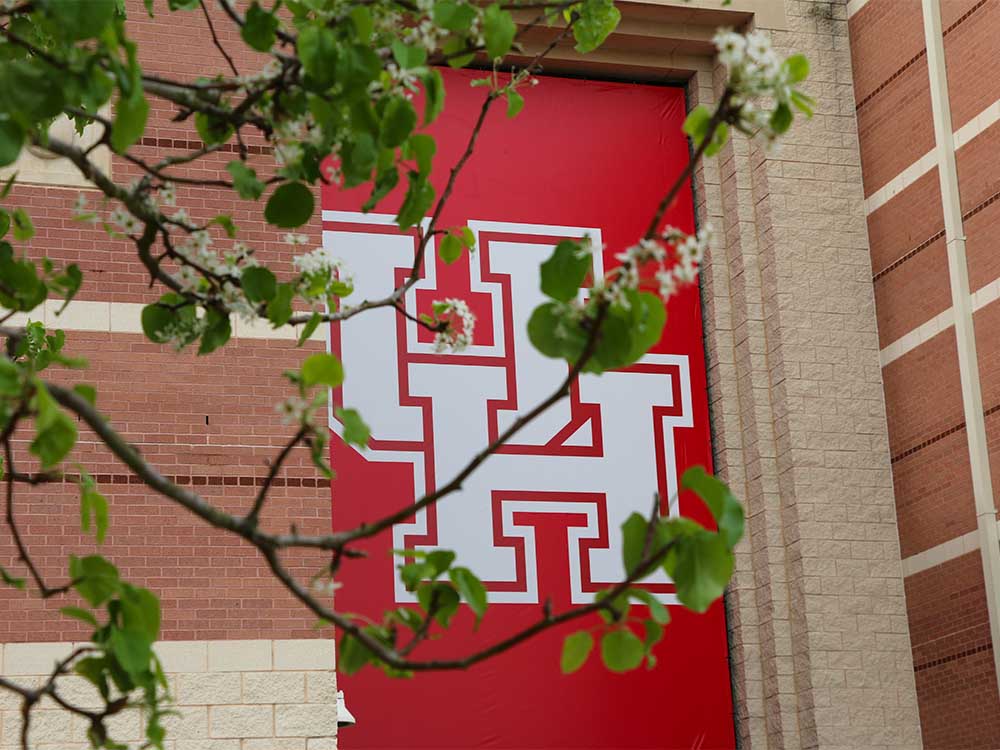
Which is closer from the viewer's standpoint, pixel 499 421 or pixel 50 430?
pixel 50 430

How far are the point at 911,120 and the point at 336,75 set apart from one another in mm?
9024

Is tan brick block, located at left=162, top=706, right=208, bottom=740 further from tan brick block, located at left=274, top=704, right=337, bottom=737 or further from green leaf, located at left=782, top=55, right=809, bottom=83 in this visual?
green leaf, located at left=782, top=55, right=809, bottom=83

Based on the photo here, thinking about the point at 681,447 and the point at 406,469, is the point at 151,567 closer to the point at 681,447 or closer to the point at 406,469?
the point at 406,469

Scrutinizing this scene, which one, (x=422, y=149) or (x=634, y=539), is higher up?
(x=422, y=149)

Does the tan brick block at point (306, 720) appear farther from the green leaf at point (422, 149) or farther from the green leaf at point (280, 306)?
the green leaf at point (422, 149)

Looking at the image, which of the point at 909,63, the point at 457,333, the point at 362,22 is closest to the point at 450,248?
the point at 457,333

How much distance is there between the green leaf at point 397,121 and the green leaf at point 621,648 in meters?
1.23

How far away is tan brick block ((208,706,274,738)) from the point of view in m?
9.40

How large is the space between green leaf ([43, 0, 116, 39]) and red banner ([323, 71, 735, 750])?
7668mm

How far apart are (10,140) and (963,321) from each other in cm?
897

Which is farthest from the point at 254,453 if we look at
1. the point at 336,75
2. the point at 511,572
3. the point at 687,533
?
the point at 687,533

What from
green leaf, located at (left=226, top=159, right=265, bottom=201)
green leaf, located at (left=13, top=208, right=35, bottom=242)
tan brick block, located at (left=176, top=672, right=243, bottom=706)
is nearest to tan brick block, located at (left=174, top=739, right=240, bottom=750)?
tan brick block, located at (left=176, top=672, right=243, bottom=706)

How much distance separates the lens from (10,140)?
2.97m

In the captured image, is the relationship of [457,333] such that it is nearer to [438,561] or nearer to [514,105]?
[514,105]
